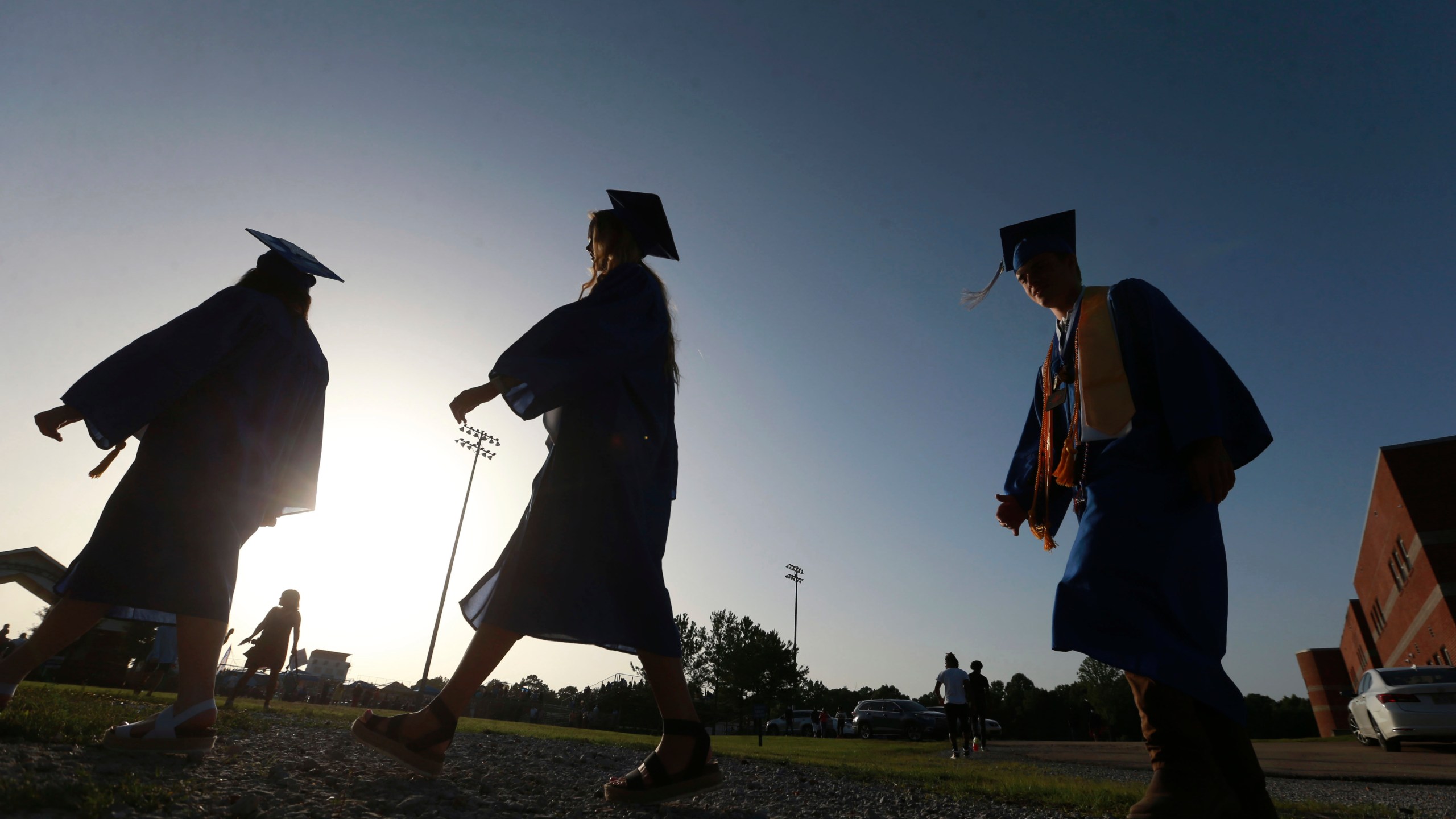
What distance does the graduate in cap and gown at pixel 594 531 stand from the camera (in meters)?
2.39

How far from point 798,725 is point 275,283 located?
54.3 m

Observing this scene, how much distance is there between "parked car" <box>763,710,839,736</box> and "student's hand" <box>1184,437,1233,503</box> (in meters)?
49.6

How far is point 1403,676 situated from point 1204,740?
1380 cm

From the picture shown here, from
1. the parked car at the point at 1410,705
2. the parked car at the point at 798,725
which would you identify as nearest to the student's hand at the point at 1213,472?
the parked car at the point at 1410,705

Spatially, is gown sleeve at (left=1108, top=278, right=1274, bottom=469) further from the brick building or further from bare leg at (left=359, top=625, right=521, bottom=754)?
the brick building

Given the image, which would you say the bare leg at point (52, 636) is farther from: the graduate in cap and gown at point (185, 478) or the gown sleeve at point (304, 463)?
the gown sleeve at point (304, 463)

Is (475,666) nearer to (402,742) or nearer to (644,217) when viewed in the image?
(402,742)

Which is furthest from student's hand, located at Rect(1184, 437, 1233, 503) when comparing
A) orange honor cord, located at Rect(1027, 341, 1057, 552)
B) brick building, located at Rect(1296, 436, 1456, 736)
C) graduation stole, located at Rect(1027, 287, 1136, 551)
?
brick building, located at Rect(1296, 436, 1456, 736)

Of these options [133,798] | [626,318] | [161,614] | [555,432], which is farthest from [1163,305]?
[161,614]

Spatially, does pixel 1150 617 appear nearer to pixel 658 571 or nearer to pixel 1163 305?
pixel 1163 305

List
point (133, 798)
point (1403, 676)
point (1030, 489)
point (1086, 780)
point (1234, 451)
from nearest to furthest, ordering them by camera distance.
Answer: point (133, 798) < point (1234, 451) < point (1030, 489) < point (1086, 780) < point (1403, 676)

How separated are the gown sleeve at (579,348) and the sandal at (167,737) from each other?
1.78m

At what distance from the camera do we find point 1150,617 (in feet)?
6.75

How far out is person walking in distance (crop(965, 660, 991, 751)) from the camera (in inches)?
494
